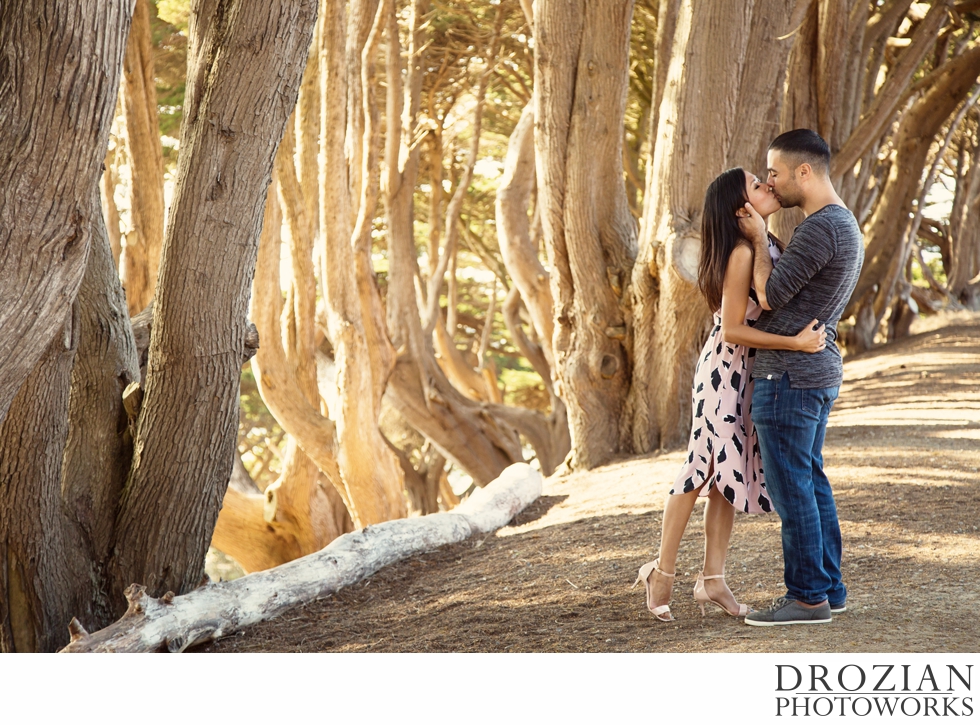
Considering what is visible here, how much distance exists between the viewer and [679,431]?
22.5 ft

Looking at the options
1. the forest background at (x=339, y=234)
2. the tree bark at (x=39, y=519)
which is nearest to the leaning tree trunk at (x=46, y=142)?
the forest background at (x=339, y=234)

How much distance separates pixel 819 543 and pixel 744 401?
0.50 m

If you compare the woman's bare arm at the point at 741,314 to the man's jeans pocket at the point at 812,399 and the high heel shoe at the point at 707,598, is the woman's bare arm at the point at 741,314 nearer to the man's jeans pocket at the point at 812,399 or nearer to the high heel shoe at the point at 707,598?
the man's jeans pocket at the point at 812,399

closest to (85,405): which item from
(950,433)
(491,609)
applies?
(491,609)

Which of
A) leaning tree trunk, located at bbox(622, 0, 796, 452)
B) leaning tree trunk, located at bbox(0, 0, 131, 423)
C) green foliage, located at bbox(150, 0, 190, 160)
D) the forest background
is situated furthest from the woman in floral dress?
green foliage, located at bbox(150, 0, 190, 160)

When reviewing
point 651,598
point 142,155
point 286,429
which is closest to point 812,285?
point 651,598

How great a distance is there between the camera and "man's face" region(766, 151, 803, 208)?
120 inches

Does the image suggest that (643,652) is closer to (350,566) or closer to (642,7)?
(350,566)

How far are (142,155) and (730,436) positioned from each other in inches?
250

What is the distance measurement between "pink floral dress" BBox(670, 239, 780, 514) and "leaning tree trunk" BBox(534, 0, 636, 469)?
3.71m

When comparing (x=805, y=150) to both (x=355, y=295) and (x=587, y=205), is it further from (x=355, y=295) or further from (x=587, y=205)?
(x=355, y=295)

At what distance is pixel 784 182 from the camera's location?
3.08m

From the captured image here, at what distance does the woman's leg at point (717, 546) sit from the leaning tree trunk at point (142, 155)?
5936mm

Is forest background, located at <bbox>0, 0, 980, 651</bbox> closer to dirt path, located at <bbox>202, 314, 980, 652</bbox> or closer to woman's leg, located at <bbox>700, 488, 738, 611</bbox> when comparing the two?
dirt path, located at <bbox>202, 314, 980, 652</bbox>
